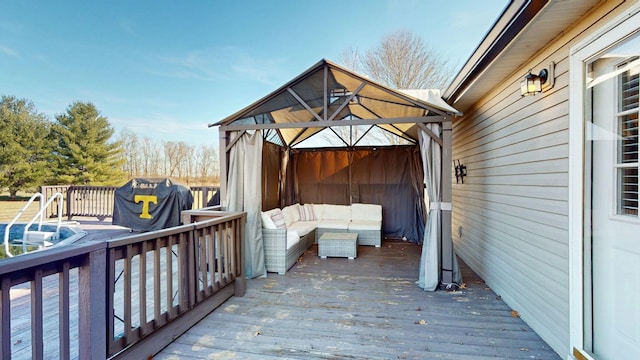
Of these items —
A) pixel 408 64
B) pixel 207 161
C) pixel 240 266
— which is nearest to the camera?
pixel 240 266

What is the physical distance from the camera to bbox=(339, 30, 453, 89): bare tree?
32.1 feet

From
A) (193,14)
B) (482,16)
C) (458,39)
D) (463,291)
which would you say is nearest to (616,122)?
(463,291)

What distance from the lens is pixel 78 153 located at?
53.7 ft

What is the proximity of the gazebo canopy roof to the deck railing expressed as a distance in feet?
5.00

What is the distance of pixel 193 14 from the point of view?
9633 mm

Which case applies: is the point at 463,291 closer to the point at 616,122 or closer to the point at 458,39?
the point at 616,122

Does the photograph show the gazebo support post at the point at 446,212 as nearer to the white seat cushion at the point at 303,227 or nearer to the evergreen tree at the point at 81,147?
the white seat cushion at the point at 303,227

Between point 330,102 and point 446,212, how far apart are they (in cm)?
247

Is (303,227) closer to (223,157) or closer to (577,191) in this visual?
(223,157)

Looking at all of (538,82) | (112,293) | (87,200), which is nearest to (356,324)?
(112,293)

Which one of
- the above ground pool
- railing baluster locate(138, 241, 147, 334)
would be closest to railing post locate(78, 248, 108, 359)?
railing baluster locate(138, 241, 147, 334)

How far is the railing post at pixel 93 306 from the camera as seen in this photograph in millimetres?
1713

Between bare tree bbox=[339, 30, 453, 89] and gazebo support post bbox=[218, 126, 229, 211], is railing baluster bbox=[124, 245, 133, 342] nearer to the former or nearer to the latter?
gazebo support post bbox=[218, 126, 229, 211]

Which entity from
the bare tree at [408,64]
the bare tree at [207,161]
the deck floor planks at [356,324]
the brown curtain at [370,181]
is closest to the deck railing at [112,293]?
the deck floor planks at [356,324]
